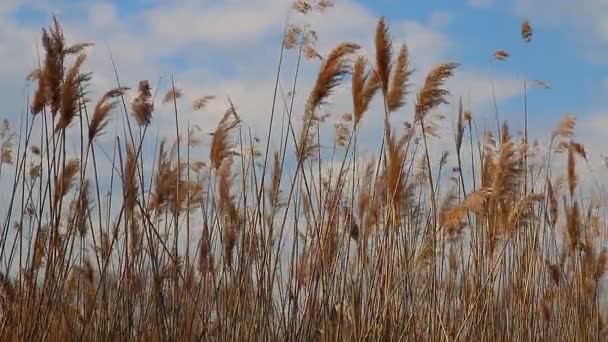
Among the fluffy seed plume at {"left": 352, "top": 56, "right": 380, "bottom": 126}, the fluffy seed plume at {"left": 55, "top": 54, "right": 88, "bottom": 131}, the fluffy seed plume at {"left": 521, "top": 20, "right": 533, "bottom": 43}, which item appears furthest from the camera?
the fluffy seed plume at {"left": 521, "top": 20, "right": 533, "bottom": 43}

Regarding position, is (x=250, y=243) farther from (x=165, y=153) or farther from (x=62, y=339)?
(x=62, y=339)

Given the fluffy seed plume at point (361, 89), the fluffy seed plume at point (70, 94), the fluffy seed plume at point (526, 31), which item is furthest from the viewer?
the fluffy seed plume at point (526, 31)

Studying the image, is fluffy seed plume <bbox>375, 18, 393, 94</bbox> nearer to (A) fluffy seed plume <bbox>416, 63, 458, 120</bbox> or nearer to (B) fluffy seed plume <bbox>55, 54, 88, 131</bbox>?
(A) fluffy seed plume <bbox>416, 63, 458, 120</bbox>

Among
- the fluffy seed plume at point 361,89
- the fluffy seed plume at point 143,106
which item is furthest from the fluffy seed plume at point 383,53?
the fluffy seed plume at point 143,106

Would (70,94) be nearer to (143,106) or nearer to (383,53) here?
(143,106)

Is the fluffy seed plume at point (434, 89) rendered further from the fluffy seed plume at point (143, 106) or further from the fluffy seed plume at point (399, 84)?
the fluffy seed plume at point (143, 106)

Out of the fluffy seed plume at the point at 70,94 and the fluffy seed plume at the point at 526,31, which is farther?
the fluffy seed plume at the point at 526,31

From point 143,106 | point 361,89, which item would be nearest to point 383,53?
point 361,89

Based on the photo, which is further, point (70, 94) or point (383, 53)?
point (383, 53)

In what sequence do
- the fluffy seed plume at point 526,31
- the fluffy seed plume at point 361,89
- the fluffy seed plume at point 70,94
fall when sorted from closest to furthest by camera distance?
1. the fluffy seed plume at point 70,94
2. the fluffy seed plume at point 361,89
3. the fluffy seed plume at point 526,31

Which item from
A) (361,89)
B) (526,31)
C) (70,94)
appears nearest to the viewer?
(70,94)

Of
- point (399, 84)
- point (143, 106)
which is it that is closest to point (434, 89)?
point (399, 84)

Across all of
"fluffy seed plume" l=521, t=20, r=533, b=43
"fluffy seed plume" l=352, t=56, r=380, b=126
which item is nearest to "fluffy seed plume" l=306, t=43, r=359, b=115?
"fluffy seed plume" l=352, t=56, r=380, b=126

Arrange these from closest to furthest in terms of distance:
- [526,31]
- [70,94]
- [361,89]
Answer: [70,94] → [361,89] → [526,31]
